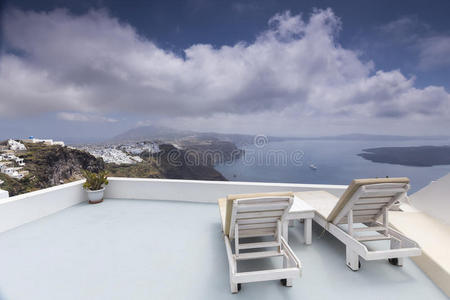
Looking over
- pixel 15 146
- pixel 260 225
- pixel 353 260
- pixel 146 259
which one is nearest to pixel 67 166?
pixel 15 146

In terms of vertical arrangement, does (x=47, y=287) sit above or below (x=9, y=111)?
below

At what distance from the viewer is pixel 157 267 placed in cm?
230

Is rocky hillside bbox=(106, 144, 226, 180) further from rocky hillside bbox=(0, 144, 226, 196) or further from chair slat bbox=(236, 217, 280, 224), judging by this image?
chair slat bbox=(236, 217, 280, 224)

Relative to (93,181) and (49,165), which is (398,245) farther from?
(49,165)

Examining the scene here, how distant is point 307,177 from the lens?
27328 mm

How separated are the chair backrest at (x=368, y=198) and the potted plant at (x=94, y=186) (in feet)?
15.2

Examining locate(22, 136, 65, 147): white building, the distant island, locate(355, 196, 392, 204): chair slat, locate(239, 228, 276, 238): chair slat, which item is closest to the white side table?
locate(239, 228, 276, 238): chair slat

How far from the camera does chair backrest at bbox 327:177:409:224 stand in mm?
2076

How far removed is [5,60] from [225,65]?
2362 cm

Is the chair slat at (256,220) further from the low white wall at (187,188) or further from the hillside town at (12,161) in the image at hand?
the hillside town at (12,161)

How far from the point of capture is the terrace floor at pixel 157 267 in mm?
1894

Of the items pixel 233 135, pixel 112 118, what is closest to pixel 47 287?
pixel 233 135

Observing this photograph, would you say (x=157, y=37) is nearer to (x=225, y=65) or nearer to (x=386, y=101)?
(x=225, y=65)

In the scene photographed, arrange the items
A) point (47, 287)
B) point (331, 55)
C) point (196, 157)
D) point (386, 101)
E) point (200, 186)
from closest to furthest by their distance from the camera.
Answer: point (47, 287) < point (200, 186) < point (196, 157) < point (331, 55) < point (386, 101)
